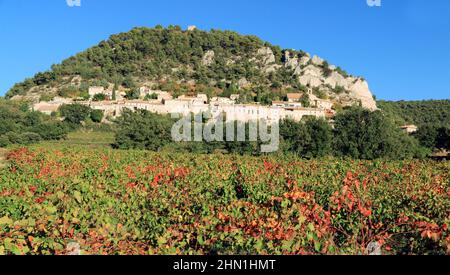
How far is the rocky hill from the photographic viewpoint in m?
91.6

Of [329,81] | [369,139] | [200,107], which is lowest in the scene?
[369,139]

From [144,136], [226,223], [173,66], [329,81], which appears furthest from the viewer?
[329,81]

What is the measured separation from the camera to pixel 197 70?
10275 cm

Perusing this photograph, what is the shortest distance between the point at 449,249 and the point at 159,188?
6.18 m

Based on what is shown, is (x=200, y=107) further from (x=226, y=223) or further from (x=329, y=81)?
(x=226, y=223)

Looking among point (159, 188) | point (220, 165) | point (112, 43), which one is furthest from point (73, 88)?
point (159, 188)

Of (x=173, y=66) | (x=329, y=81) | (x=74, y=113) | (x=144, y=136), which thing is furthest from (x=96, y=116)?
(x=329, y=81)

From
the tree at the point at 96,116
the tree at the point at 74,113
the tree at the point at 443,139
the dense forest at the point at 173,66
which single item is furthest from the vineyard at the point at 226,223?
the dense forest at the point at 173,66

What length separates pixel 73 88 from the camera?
282ft

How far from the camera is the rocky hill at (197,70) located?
91562 millimetres

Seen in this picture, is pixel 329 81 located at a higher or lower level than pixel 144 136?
higher

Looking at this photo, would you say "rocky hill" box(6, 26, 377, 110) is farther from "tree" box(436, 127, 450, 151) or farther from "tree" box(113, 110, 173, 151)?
"tree" box(113, 110, 173, 151)

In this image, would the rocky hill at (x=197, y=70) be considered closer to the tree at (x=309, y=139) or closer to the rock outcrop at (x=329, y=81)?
the rock outcrop at (x=329, y=81)

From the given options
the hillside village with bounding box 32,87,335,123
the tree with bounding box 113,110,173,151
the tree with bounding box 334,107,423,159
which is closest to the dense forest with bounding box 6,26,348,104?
the hillside village with bounding box 32,87,335,123
